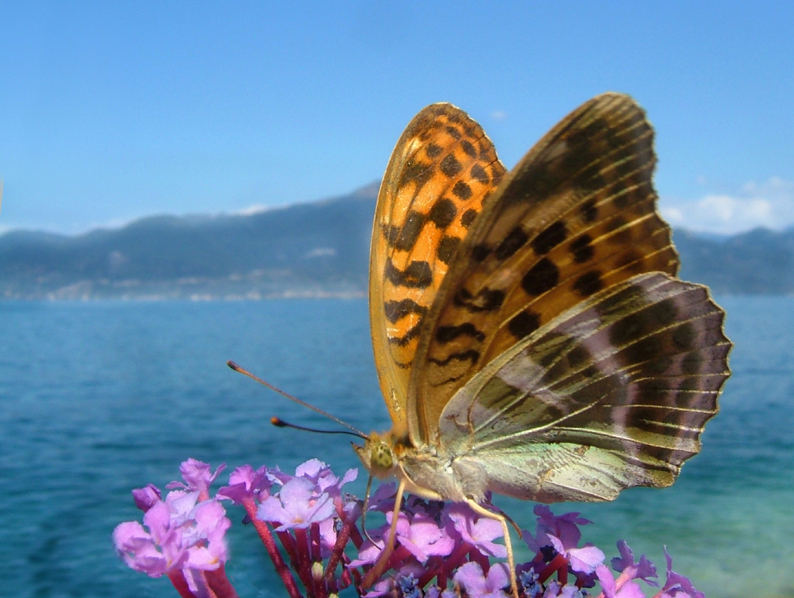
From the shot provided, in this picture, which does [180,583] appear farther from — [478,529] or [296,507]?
[478,529]

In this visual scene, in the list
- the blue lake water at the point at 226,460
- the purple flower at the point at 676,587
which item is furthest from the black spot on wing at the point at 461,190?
the blue lake water at the point at 226,460

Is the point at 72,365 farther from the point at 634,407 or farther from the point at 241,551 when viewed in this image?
the point at 634,407

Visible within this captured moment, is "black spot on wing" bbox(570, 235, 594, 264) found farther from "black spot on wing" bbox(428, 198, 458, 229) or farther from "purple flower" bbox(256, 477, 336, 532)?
"purple flower" bbox(256, 477, 336, 532)

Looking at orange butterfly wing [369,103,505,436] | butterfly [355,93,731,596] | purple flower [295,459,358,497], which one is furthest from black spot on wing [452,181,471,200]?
purple flower [295,459,358,497]

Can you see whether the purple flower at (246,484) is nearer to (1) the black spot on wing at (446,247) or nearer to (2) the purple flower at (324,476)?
(2) the purple flower at (324,476)

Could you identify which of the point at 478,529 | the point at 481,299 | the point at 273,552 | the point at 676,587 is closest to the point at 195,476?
the point at 273,552

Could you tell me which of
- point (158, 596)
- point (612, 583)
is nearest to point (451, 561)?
point (612, 583)
